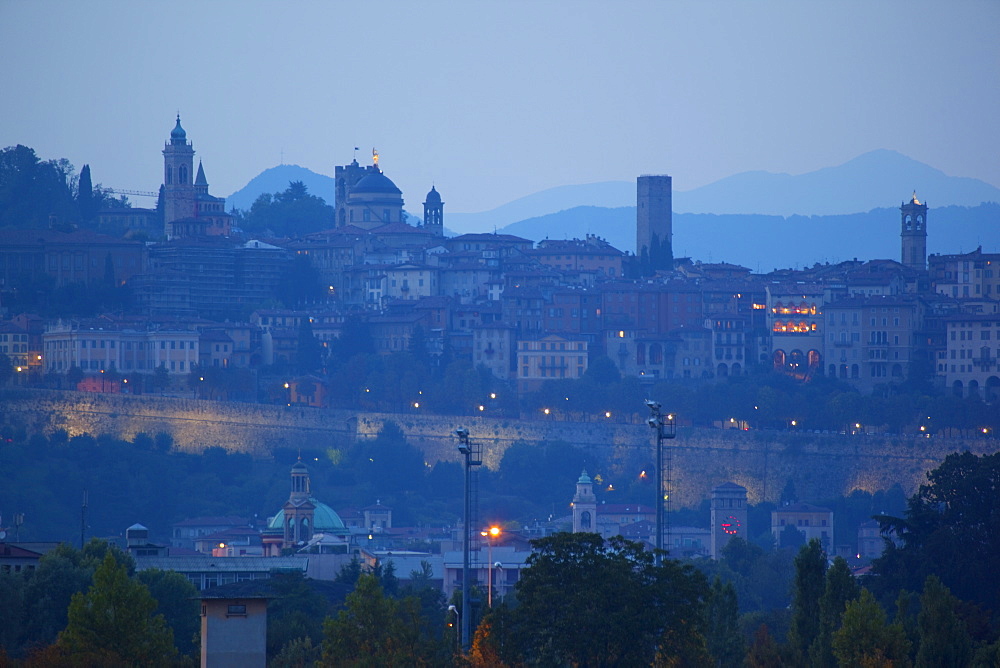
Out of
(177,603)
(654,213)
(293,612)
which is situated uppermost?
(654,213)

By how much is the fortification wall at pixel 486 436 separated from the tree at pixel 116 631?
5103 centimetres

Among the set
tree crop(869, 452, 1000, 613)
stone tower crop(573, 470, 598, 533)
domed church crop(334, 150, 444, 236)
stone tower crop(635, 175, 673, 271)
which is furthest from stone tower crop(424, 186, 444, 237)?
tree crop(869, 452, 1000, 613)

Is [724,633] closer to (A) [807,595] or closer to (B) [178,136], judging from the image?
(A) [807,595]

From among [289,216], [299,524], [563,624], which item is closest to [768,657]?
[563,624]

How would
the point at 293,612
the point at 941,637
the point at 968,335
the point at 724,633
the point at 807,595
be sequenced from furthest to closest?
the point at 968,335 < the point at 293,612 < the point at 807,595 < the point at 724,633 < the point at 941,637

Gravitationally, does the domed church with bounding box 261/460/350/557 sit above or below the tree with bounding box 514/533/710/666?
below

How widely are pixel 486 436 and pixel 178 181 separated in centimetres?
3581

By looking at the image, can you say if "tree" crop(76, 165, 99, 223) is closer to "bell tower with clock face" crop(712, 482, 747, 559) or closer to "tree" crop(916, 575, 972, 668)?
"bell tower with clock face" crop(712, 482, 747, 559)

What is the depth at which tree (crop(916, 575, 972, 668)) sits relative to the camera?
115 feet

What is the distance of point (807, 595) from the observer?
38906 millimetres

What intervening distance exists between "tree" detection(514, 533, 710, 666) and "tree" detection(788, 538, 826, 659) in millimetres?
5233

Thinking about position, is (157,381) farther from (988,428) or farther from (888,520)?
(888,520)

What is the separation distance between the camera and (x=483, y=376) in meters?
95.4

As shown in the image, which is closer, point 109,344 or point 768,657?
point 768,657
